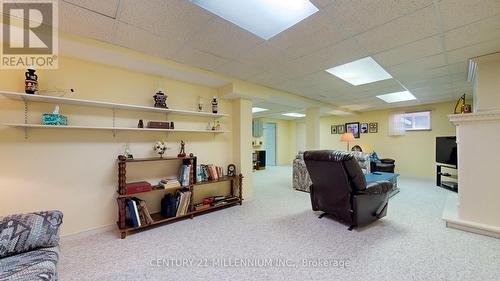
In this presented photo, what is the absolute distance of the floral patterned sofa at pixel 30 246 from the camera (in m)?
1.15

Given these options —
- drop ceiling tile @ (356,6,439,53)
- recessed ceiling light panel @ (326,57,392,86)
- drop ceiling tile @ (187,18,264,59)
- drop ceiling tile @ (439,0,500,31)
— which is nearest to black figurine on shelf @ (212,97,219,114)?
drop ceiling tile @ (187,18,264,59)

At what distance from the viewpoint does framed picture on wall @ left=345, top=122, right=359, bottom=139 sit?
24.1ft

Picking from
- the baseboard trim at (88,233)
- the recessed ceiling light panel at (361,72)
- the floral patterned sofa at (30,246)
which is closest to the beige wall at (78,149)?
the baseboard trim at (88,233)

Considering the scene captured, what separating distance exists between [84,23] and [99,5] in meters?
0.39

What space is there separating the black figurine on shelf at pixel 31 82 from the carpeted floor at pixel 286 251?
1.69 m

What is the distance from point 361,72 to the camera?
11.1 feet

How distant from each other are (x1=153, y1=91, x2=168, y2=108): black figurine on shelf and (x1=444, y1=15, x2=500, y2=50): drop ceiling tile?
3.38m

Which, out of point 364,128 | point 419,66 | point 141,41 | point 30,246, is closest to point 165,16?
point 141,41

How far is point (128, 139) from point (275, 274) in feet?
8.06

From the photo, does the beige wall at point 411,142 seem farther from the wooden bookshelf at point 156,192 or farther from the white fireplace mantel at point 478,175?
the wooden bookshelf at point 156,192

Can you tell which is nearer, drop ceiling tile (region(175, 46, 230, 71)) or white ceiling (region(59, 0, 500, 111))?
white ceiling (region(59, 0, 500, 111))

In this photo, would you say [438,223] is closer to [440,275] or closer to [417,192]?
[440,275]

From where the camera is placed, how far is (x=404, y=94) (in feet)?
15.7

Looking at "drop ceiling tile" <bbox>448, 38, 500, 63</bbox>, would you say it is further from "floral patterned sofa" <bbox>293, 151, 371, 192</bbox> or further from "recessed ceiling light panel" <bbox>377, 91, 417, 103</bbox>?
"floral patterned sofa" <bbox>293, 151, 371, 192</bbox>
